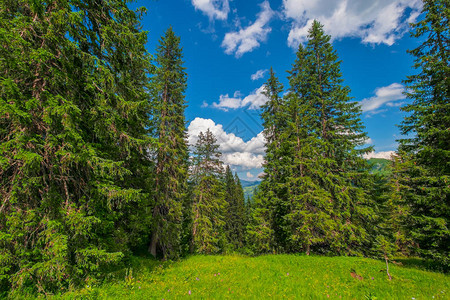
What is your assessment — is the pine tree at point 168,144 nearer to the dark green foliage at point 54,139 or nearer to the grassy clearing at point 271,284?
the grassy clearing at point 271,284

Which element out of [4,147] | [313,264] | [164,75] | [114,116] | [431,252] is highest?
[164,75]

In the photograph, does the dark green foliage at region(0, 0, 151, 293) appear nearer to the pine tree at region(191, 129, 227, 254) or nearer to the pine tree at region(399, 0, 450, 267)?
the pine tree at region(191, 129, 227, 254)

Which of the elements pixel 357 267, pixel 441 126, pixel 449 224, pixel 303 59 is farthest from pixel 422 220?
pixel 303 59

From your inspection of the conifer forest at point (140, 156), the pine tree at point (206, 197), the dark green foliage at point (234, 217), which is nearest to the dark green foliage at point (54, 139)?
the conifer forest at point (140, 156)

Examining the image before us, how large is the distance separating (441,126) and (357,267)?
878 centimetres

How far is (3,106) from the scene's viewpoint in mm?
3938

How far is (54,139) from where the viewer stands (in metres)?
4.79

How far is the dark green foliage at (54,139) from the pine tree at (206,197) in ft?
34.0

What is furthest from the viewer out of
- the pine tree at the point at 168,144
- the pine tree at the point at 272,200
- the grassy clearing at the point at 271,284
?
the pine tree at the point at 272,200

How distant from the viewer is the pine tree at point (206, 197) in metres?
15.8

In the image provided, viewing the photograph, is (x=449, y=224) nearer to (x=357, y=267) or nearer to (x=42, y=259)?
(x=357, y=267)

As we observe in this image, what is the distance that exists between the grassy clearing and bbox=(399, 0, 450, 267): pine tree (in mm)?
2161

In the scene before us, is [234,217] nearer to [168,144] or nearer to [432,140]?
[168,144]

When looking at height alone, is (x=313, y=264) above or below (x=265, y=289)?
below
